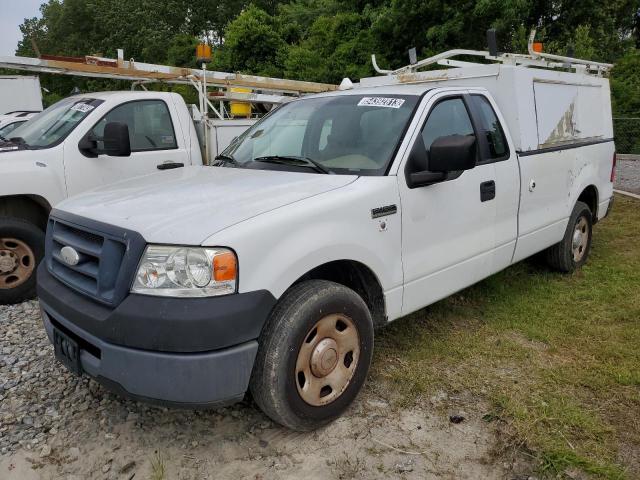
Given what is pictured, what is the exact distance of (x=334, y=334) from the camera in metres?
2.92

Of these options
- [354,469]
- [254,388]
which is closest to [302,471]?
[354,469]

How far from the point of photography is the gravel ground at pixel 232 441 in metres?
2.67

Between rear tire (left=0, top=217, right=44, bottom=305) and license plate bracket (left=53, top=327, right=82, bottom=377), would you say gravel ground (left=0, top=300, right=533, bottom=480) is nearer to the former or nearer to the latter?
license plate bracket (left=53, top=327, right=82, bottom=377)

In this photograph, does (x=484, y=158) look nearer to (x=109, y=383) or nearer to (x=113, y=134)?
(x=109, y=383)

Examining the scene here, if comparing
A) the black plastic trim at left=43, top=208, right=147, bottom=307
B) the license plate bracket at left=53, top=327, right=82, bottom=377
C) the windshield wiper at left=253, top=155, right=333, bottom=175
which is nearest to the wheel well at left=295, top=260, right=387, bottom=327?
the windshield wiper at left=253, top=155, right=333, bottom=175

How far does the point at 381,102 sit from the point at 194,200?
4.97 ft

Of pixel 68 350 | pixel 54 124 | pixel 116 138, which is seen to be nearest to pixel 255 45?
pixel 54 124

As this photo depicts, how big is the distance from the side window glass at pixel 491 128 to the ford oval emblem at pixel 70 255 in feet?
9.40

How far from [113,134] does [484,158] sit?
3.19m

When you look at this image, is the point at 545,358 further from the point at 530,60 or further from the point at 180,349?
the point at 530,60

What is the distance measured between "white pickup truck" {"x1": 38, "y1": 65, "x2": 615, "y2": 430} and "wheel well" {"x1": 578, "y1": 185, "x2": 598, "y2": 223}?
114 centimetres

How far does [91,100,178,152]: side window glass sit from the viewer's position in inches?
220

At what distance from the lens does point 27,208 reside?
5.07 m

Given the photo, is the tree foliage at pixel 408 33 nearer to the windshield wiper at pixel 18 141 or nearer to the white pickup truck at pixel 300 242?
the white pickup truck at pixel 300 242
